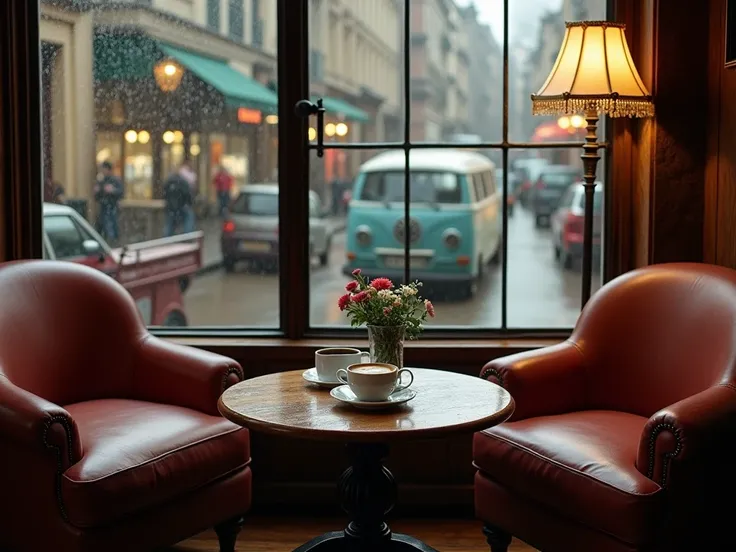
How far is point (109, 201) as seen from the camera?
12.3 feet

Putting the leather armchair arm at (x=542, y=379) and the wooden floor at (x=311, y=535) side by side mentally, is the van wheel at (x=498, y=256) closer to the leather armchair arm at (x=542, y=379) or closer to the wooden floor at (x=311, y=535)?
the leather armchair arm at (x=542, y=379)

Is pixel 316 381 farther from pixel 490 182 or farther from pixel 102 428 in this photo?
pixel 490 182

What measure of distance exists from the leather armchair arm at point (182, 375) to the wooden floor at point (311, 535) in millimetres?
503

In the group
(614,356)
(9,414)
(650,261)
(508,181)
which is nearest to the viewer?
(9,414)

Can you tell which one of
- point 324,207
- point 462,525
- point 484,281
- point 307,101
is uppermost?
point 307,101

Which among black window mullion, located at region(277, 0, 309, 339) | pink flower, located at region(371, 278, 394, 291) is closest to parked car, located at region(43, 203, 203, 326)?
black window mullion, located at region(277, 0, 309, 339)

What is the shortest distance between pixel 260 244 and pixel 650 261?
4.65 ft

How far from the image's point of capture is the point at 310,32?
3.60m

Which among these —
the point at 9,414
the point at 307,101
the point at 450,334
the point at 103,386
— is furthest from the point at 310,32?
the point at 9,414

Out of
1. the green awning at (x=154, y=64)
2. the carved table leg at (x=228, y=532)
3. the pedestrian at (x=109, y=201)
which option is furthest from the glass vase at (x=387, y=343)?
the pedestrian at (x=109, y=201)

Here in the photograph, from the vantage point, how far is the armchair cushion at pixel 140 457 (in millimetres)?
2514

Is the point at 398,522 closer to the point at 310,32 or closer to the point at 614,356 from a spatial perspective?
the point at 614,356

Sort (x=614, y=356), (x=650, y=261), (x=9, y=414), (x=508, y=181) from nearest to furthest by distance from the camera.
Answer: (x=9, y=414) → (x=614, y=356) → (x=650, y=261) → (x=508, y=181)

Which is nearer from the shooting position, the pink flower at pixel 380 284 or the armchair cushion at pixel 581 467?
the armchair cushion at pixel 581 467
